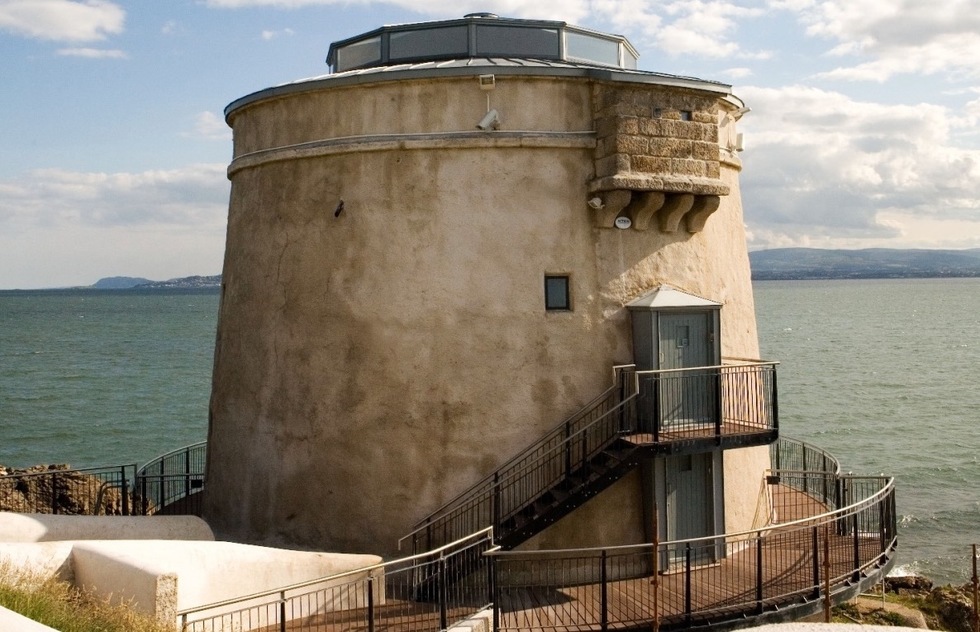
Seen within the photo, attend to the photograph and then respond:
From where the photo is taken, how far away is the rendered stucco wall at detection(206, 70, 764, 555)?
16.9m

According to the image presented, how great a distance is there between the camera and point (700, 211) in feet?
58.2

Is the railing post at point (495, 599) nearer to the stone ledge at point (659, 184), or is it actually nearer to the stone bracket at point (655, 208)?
the stone bracket at point (655, 208)

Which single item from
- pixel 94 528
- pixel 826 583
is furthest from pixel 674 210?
pixel 94 528

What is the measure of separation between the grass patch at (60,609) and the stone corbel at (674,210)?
32.6 feet

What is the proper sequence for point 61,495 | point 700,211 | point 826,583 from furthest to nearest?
point 61,495 < point 700,211 < point 826,583

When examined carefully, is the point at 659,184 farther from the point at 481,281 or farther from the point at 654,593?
the point at 654,593

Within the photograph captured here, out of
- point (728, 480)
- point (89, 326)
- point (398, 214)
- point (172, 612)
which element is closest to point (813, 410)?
point (728, 480)

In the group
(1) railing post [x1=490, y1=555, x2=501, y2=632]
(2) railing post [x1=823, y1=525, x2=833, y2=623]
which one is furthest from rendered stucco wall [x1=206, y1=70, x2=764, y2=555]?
(2) railing post [x1=823, y1=525, x2=833, y2=623]

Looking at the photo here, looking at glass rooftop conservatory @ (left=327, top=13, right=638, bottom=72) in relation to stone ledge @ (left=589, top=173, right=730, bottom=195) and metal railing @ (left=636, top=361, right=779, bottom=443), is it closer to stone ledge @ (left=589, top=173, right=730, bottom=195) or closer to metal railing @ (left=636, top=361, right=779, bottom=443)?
stone ledge @ (left=589, top=173, right=730, bottom=195)

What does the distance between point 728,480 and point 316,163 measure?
882 centimetres

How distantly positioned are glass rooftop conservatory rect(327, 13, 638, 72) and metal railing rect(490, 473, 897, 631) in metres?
9.06

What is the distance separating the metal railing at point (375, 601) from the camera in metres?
13.1

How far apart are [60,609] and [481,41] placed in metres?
12.4

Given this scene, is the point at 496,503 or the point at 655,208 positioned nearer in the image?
the point at 496,503
